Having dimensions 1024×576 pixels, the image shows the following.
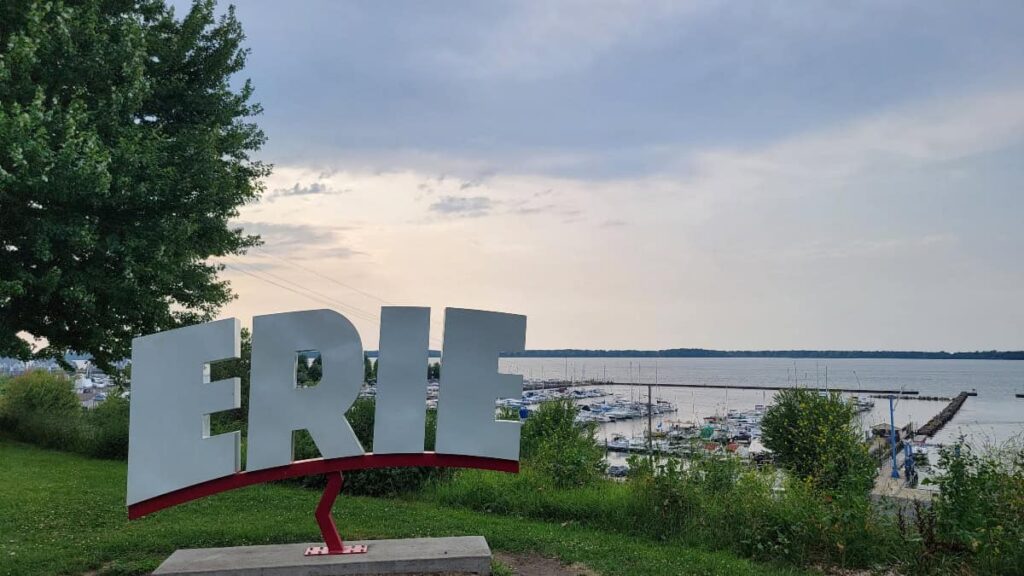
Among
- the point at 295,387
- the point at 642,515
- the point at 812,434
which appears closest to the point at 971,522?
the point at 642,515

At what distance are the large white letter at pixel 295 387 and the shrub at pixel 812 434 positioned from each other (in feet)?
24.3

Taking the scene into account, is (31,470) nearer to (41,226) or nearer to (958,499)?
(41,226)

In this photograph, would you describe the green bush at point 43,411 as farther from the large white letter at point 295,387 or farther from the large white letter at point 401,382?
the large white letter at point 401,382

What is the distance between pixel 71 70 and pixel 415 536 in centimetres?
984

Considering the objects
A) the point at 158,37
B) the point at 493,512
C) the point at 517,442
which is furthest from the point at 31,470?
the point at 517,442

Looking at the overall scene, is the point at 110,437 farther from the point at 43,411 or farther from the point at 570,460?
the point at 570,460

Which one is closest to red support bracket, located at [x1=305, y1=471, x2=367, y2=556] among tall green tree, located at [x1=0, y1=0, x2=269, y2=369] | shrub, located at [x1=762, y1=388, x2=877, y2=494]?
tall green tree, located at [x1=0, y1=0, x2=269, y2=369]

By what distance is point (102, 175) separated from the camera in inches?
424

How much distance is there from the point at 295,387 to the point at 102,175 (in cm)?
533

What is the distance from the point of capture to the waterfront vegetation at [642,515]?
27.1ft

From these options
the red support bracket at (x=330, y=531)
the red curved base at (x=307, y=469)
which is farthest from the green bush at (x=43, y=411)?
the red support bracket at (x=330, y=531)

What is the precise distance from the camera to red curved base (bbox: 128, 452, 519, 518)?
8039 millimetres

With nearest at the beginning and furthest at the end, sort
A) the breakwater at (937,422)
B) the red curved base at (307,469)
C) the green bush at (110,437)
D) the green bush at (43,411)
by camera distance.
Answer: the red curved base at (307,469), the green bush at (110,437), the green bush at (43,411), the breakwater at (937,422)

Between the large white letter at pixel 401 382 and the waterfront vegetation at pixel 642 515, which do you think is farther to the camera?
the large white letter at pixel 401 382
